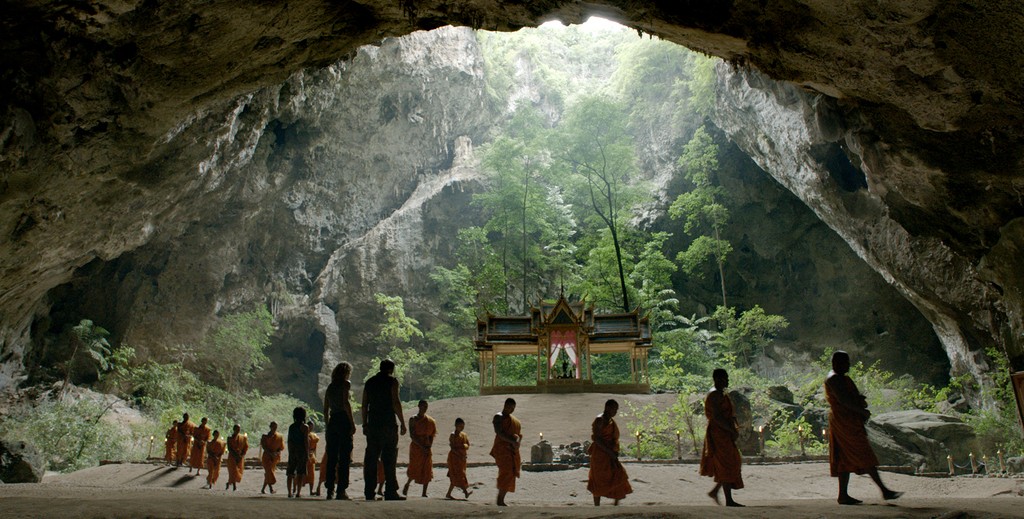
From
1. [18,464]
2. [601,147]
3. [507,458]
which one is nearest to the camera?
[507,458]

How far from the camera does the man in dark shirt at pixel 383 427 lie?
19.6 ft

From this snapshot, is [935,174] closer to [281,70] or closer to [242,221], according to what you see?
[281,70]

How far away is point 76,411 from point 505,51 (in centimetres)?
3510

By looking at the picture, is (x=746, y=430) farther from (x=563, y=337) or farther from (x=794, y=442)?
(x=563, y=337)

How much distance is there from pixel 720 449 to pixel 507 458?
244 cm

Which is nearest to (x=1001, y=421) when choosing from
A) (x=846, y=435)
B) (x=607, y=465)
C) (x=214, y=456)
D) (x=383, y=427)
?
(x=846, y=435)

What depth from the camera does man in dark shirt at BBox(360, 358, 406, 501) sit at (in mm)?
5969

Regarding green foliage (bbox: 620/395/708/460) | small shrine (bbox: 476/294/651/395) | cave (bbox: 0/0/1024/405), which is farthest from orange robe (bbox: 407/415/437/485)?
small shrine (bbox: 476/294/651/395)

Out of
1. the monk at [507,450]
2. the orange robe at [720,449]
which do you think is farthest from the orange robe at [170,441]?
the orange robe at [720,449]

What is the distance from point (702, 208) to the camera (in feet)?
85.9

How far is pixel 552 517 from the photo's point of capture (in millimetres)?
4422

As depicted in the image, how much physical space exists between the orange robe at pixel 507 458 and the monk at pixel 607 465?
0.92 meters

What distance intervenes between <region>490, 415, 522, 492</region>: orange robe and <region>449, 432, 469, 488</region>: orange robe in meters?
0.76

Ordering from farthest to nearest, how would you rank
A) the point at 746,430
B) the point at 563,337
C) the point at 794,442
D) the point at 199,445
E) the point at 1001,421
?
1. the point at 563,337
2. the point at 1001,421
3. the point at 794,442
4. the point at 746,430
5. the point at 199,445
